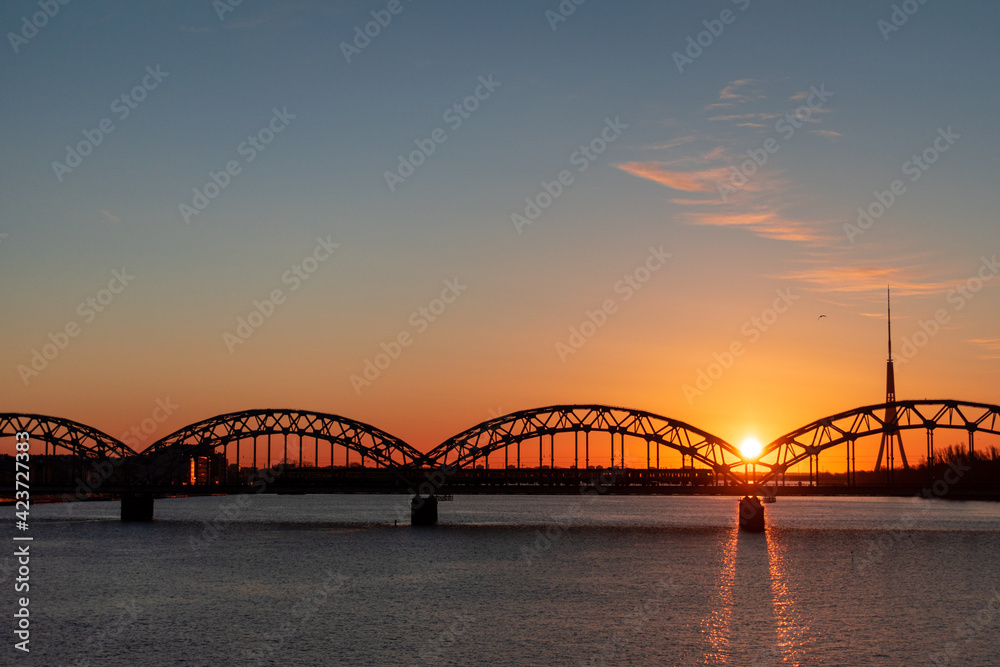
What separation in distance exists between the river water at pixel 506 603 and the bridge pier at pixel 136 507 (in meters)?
44.1

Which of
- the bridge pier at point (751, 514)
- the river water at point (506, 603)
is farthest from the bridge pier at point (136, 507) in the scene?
the bridge pier at point (751, 514)

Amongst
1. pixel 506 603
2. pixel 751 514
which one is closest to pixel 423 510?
pixel 751 514

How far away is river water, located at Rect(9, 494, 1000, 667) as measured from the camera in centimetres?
4747

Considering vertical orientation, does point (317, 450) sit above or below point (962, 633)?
above

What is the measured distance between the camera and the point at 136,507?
513 feet

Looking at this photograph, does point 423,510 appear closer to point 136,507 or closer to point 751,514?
point 751,514

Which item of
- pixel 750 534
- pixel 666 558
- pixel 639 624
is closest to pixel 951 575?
pixel 666 558

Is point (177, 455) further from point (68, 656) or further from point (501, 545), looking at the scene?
point (68, 656)

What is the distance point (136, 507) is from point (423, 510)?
44177 millimetres

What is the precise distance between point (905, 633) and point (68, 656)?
38.5 metres

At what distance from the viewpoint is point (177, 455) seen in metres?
150

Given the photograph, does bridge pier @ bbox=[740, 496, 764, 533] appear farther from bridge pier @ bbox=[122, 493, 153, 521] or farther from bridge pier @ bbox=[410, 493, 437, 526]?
bridge pier @ bbox=[122, 493, 153, 521]

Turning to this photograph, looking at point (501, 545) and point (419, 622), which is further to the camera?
point (501, 545)

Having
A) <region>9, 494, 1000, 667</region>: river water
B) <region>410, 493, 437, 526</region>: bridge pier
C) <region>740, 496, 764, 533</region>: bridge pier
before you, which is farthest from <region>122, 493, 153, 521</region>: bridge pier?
<region>740, 496, 764, 533</region>: bridge pier
